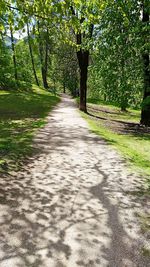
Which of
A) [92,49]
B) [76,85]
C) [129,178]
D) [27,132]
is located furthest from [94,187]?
[76,85]

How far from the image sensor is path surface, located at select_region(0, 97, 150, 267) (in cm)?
459

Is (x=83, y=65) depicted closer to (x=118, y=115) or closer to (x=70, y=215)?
(x=118, y=115)

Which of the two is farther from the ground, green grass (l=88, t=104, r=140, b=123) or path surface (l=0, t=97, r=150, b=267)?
path surface (l=0, t=97, r=150, b=267)

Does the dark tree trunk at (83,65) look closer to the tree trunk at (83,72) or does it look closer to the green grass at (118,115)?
the tree trunk at (83,72)

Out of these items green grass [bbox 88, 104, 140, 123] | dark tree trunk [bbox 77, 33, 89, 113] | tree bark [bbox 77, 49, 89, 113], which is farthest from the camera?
green grass [bbox 88, 104, 140, 123]

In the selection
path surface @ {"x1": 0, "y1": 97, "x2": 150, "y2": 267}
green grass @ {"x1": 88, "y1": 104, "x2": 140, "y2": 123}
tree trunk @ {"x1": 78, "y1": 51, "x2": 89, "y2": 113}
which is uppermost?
tree trunk @ {"x1": 78, "y1": 51, "x2": 89, "y2": 113}

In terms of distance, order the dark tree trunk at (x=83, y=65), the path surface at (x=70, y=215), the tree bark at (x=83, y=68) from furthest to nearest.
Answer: the tree bark at (x=83, y=68) → the dark tree trunk at (x=83, y=65) → the path surface at (x=70, y=215)

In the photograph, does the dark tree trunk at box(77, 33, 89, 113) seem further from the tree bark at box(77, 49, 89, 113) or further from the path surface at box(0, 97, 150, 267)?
the path surface at box(0, 97, 150, 267)

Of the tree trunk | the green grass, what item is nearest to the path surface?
the tree trunk

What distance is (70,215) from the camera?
5.98 meters

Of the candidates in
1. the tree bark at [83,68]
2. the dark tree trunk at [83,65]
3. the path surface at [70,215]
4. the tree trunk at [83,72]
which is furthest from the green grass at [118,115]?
the path surface at [70,215]

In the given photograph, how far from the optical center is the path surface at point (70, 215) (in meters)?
4.59

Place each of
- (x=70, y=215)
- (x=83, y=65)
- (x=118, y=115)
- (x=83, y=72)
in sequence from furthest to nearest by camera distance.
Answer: (x=118, y=115), (x=83, y=72), (x=83, y=65), (x=70, y=215)

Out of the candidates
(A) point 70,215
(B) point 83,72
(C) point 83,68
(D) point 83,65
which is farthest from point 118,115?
(A) point 70,215
